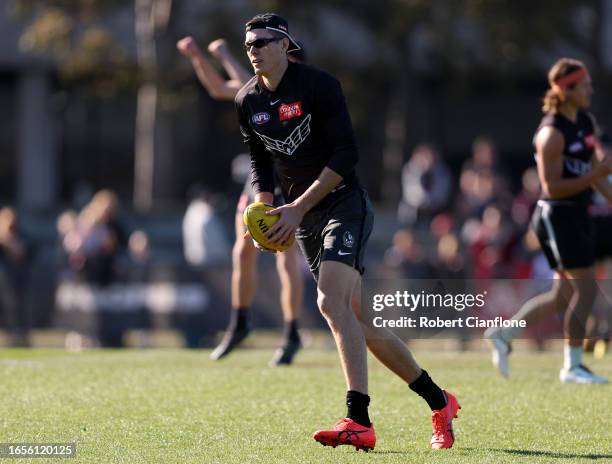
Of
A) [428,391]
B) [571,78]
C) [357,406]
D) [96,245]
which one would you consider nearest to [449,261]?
[96,245]

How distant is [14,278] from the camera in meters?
16.8

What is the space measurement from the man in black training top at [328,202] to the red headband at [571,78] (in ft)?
9.23

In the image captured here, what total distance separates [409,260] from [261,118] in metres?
9.97

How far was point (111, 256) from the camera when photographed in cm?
1662

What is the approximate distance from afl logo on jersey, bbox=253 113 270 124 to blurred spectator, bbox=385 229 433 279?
Answer: 9.13m

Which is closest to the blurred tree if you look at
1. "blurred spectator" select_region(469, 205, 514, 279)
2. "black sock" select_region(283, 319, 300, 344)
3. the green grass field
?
"blurred spectator" select_region(469, 205, 514, 279)

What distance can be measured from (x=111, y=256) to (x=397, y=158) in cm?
1286

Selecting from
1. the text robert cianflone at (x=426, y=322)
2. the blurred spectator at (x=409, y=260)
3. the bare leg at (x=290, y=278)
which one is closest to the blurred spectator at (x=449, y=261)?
the blurred spectator at (x=409, y=260)

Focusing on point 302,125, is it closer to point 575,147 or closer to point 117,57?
point 575,147

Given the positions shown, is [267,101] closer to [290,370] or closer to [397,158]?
[290,370]

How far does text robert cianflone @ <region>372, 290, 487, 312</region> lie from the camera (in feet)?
23.2

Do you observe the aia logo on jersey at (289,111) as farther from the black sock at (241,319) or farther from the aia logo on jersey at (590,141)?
the black sock at (241,319)

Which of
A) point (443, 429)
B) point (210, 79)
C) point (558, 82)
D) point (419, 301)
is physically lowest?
point (443, 429)

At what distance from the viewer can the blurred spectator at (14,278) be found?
16.7 m
